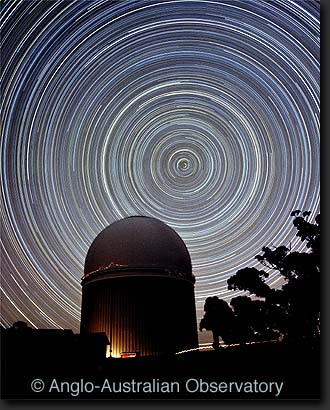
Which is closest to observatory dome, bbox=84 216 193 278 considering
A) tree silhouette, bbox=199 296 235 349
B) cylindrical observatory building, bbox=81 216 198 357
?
cylindrical observatory building, bbox=81 216 198 357

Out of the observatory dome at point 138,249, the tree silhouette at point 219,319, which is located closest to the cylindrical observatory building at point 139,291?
the observatory dome at point 138,249

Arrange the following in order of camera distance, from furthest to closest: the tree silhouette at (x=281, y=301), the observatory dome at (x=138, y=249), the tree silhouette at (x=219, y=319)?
the observatory dome at (x=138, y=249) < the tree silhouette at (x=219, y=319) < the tree silhouette at (x=281, y=301)

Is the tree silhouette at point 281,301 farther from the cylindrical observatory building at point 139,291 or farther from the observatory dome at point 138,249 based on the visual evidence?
Result: the observatory dome at point 138,249

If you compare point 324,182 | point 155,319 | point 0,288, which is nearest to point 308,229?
point 324,182

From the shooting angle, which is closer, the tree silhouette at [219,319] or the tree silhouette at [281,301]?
the tree silhouette at [281,301]

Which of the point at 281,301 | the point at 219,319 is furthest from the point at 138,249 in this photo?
the point at 281,301

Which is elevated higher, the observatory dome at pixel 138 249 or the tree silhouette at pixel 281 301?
the observatory dome at pixel 138 249

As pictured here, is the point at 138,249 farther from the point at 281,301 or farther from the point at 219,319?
the point at 281,301
